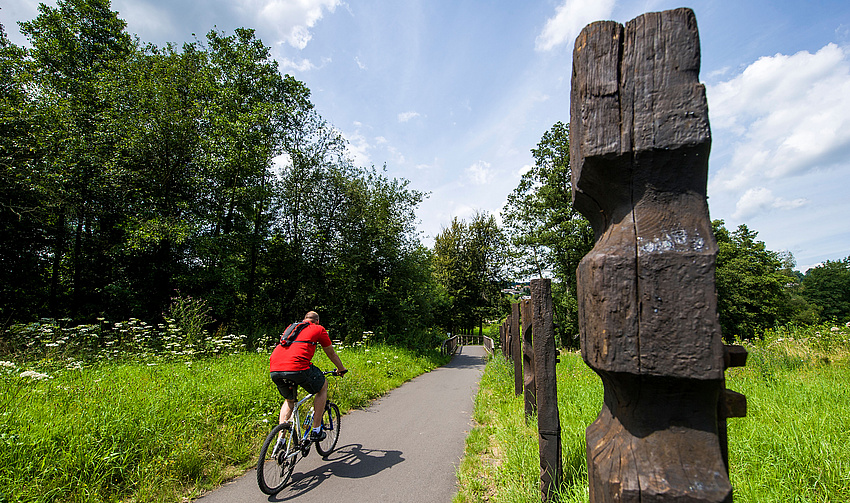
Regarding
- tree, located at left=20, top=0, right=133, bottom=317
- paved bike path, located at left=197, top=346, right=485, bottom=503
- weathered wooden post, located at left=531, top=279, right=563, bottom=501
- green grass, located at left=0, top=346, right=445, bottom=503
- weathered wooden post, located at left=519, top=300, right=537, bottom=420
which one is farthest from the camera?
tree, located at left=20, top=0, right=133, bottom=317

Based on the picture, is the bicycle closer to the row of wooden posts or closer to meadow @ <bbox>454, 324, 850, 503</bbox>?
meadow @ <bbox>454, 324, 850, 503</bbox>

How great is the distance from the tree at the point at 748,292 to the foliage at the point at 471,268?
54.3 feet

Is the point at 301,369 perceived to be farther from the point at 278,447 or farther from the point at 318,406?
the point at 278,447

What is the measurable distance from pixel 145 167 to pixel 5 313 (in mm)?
6349

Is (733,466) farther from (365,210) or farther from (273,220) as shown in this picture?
(273,220)

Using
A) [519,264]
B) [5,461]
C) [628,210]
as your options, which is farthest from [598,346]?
[519,264]

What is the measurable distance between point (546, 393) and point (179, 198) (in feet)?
52.9

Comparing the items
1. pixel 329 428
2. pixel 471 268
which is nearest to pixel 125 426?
pixel 329 428

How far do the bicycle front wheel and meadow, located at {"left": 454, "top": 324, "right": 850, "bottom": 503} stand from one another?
1.86 meters

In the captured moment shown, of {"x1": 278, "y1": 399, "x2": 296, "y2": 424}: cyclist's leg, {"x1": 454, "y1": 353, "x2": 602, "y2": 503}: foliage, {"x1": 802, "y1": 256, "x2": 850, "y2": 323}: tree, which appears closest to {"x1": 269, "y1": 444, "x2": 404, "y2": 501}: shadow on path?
{"x1": 278, "y1": 399, "x2": 296, "y2": 424}: cyclist's leg

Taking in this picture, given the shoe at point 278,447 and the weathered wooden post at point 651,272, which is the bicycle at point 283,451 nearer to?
the shoe at point 278,447

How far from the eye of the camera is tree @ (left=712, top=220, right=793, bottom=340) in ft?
87.4

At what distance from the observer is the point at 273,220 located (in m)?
16.5

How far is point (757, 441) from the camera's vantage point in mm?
3100
